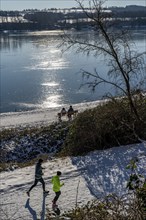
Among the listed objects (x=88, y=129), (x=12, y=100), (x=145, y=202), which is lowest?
Result: (x=12, y=100)

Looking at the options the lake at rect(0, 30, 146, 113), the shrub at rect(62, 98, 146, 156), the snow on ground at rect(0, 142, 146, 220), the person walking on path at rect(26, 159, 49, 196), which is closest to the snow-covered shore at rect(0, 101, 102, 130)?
the lake at rect(0, 30, 146, 113)

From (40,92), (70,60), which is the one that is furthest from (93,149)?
(70,60)

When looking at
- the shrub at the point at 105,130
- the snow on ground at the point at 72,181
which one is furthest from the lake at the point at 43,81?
the snow on ground at the point at 72,181

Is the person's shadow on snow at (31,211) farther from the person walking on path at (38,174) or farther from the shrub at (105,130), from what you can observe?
the shrub at (105,130)

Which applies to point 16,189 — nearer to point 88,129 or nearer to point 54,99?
point 88,129

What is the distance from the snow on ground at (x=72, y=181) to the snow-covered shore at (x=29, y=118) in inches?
384

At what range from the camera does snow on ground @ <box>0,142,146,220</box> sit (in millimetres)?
9867

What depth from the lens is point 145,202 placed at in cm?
405

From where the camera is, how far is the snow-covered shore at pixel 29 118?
23.4 m

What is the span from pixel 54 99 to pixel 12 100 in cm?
361

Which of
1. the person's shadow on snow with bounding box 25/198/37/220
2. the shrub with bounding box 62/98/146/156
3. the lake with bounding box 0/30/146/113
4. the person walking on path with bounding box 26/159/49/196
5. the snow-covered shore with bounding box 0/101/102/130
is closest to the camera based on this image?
the person's shadow on snow with bounding box 25/198/37/220

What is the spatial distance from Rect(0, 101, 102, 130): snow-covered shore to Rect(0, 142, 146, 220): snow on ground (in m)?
9.76

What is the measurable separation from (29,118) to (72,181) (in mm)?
14317

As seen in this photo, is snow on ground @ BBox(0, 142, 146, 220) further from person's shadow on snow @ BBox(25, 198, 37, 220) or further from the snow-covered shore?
the snow-covered shore
